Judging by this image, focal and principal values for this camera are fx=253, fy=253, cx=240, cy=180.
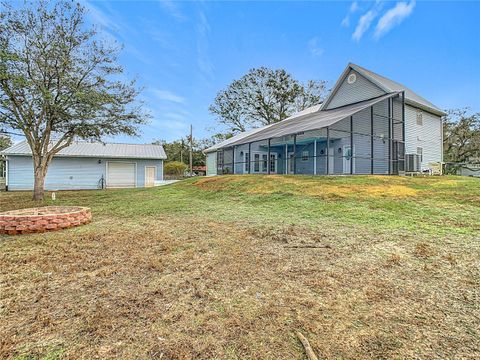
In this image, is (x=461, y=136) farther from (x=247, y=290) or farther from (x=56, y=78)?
(x=56, y=78)

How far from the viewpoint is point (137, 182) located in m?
21.1

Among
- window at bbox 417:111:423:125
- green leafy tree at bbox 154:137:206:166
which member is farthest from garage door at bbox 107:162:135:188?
green leafy tree at bbox 154:137:206:166

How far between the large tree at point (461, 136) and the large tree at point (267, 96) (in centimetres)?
1331

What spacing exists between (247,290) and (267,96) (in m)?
30.3

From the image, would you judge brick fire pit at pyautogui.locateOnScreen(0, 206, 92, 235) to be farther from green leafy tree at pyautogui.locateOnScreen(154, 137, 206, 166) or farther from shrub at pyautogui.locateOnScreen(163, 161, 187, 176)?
green leafy tree at pyautogui.locateOnScreen(154, 137, 206, 166)

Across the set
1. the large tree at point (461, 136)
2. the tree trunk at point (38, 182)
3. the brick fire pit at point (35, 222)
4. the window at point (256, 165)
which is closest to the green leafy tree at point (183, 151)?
the window at point (256, 165)

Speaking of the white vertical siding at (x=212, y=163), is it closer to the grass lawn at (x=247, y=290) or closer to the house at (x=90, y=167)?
the house at (x=90, y=167)

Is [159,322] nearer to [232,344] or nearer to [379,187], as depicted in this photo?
[232,344]

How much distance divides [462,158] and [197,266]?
33.0 m

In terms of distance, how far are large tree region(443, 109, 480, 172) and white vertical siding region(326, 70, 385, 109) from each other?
1664cm

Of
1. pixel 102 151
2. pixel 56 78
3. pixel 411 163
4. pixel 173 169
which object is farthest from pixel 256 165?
pixel 173 169

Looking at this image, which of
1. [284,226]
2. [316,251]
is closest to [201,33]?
[284,226]

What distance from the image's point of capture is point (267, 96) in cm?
3061

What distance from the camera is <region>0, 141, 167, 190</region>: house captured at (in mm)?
18031
